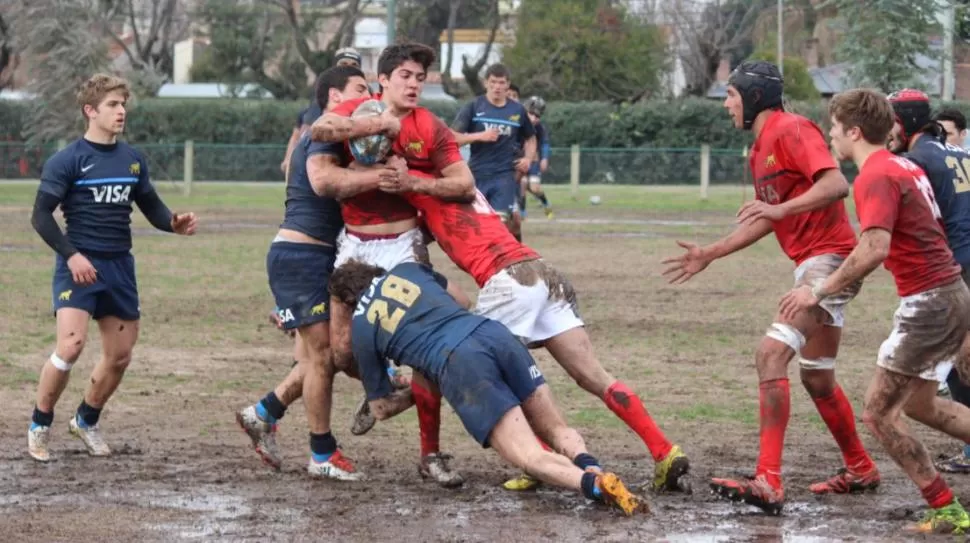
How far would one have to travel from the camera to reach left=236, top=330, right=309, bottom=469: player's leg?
820cm

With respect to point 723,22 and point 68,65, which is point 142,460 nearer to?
point 68,65

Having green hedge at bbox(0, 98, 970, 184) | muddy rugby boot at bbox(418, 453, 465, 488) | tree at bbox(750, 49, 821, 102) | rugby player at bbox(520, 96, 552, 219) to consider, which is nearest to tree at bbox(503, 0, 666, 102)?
green hedge at bbox(0, 98, 970, 184)

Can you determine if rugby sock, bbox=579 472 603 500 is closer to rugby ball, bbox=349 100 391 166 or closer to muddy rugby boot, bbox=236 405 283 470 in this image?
rugby ball, bbox=349 100 391 166

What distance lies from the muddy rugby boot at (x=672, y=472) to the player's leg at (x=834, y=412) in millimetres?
714

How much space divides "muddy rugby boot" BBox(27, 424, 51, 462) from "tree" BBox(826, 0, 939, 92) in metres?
22.6

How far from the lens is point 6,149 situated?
→ 4234cm

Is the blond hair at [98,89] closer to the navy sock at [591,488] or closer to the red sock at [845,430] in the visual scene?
the navy sock at [591,488]

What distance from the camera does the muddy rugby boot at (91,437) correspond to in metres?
8.57

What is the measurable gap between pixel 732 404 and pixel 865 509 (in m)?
2.92

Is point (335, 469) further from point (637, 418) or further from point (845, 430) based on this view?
point (845, 430)

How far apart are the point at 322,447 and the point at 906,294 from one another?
3.02 m

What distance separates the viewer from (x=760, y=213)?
7.30 m

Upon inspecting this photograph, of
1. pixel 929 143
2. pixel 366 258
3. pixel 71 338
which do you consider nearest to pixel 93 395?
pixel 71 338

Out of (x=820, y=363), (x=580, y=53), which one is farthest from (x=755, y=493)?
(x=580, y=53)
